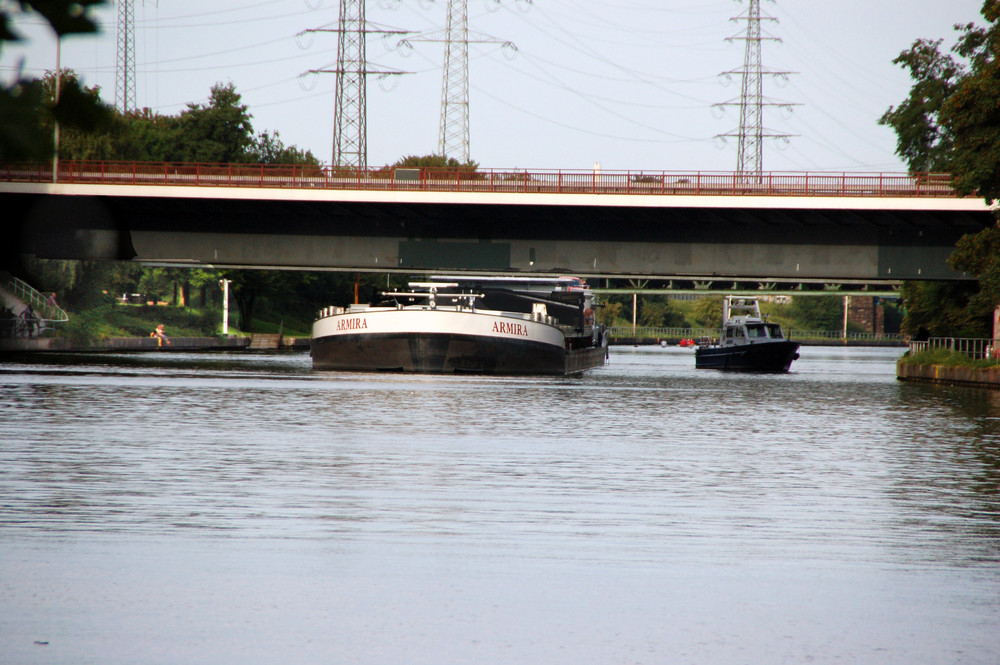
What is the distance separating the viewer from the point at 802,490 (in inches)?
491

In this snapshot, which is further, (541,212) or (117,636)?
(541,212)

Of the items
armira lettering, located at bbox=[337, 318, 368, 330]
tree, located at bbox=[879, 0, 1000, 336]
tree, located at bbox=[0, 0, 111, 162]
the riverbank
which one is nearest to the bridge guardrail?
the riverbank

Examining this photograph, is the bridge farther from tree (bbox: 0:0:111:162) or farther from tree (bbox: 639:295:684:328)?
tree (bbox: 639:295:684:328)

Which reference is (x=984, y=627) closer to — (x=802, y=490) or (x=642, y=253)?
(x=802, y=490)

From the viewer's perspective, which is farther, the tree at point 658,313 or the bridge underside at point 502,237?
the tree at point 658,313

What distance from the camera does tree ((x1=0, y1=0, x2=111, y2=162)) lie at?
80.0 inches

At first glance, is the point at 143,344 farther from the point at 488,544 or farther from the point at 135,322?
the point at 488,544

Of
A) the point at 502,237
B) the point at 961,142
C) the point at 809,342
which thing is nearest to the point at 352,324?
the point at 502,237

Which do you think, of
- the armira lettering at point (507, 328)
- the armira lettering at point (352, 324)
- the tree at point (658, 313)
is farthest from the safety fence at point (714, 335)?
the armira lettering at point (352, 324)

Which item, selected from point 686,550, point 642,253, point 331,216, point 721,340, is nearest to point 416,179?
point 331,216

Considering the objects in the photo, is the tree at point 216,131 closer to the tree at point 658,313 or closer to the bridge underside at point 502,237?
the bridge underside at point 502,237

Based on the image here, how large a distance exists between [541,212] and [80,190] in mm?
17896

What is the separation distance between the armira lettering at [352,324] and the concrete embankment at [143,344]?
18.2 meters

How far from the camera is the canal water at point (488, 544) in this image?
5.94 m
